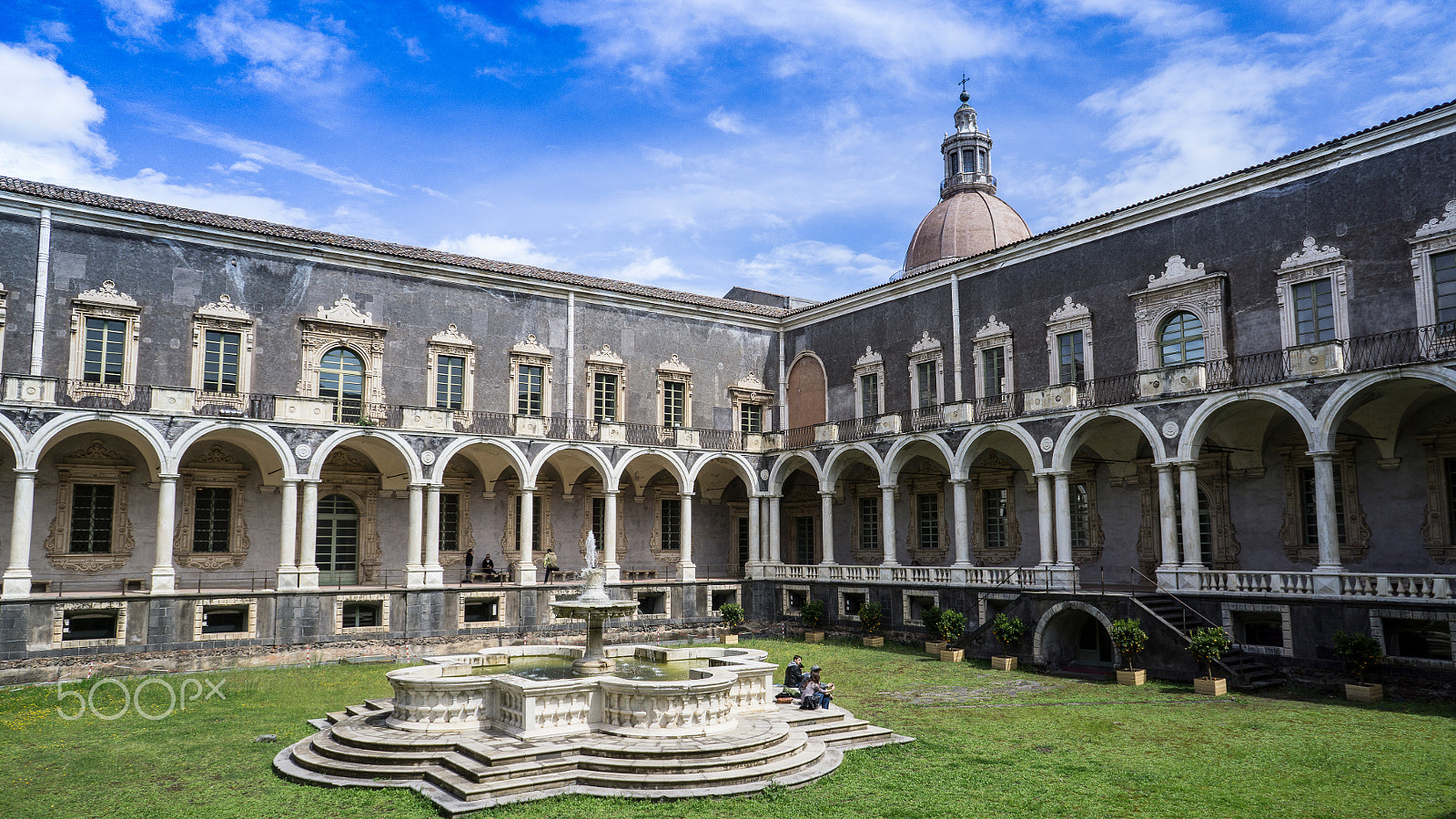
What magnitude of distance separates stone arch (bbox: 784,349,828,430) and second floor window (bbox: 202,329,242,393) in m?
17.1

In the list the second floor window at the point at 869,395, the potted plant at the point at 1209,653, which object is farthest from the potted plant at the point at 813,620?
the potted plant at the point at 1209,653

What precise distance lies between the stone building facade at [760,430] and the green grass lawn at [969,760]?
3.68m

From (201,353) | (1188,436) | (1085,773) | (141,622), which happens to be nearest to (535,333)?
(201,353)

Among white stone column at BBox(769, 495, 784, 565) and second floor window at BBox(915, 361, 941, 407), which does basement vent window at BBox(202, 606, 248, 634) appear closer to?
white stone column at BBox(769, 495, 784, 565)

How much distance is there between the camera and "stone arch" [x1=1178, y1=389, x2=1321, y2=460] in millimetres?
20006

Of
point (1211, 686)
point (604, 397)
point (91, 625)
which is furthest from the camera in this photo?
point (604, 397)

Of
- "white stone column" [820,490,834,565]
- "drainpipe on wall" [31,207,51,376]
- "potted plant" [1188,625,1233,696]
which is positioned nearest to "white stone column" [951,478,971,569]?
"white stone column" [820,490,834,565]

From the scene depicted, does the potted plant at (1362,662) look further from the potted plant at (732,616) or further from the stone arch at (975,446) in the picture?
the potted plant at (732,616)

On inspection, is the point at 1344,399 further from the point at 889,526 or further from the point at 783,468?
the point at 783,468

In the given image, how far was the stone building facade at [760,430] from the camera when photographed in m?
20.1

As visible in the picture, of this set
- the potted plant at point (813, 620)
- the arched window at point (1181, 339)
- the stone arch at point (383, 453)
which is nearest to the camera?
the arched window at point (1181, 339)

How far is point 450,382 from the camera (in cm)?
2842

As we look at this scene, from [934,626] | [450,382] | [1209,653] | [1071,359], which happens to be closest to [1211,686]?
[1209,653]

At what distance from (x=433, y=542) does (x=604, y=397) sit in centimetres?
722
